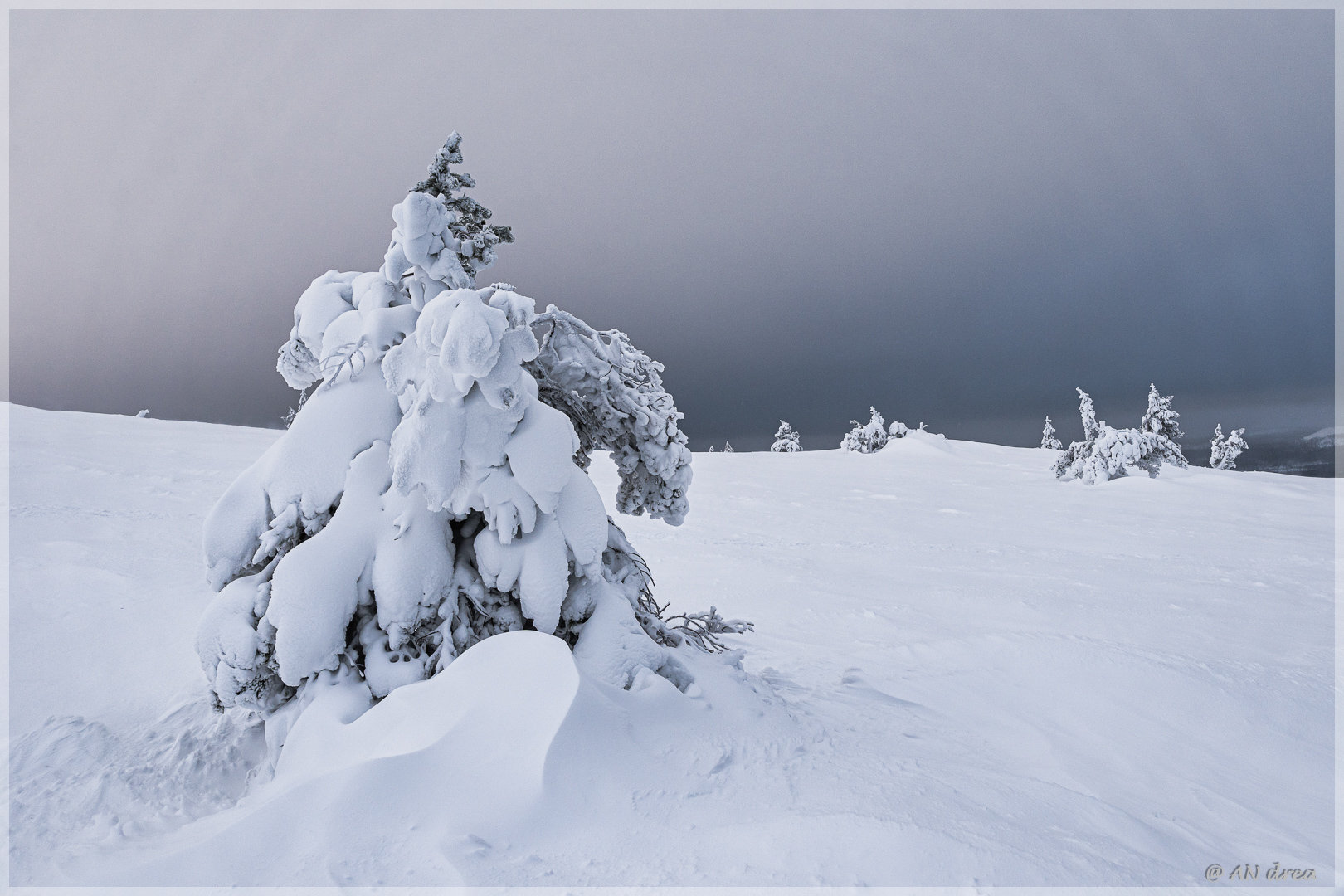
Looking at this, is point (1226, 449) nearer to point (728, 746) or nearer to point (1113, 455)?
point (1113, 455)

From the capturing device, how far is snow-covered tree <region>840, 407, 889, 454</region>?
34125mm

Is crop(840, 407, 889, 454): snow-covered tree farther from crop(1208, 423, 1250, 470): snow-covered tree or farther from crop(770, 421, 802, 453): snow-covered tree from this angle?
crop(1208, 423, 1250, 470): snow-covered tree

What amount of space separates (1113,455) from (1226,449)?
26.8 m

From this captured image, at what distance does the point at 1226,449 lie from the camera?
40.0 meters

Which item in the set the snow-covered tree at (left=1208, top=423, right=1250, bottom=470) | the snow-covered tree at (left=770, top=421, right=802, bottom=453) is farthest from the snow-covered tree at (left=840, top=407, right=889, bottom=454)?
the snow-covered tree at (left=1208, top=423, right=1250, bottom=470)

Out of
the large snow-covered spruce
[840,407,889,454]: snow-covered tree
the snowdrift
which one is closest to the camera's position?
the snowdrift

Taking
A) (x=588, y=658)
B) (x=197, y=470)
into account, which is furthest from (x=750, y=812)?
(x=197, y=470)

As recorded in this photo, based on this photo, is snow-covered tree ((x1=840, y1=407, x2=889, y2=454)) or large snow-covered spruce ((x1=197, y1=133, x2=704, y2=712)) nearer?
large snow-covered spruce ((x1=197, y1=133, x2=704, y2=712))

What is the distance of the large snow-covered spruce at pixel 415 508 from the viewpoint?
382cm

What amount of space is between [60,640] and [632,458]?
5.22m

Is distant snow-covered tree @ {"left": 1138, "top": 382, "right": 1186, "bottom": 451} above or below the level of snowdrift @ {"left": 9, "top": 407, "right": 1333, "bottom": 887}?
above

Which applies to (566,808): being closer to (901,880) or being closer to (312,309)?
(901,880)

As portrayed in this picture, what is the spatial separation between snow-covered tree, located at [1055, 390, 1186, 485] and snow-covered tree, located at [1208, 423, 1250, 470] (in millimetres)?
21448

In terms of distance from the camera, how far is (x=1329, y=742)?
4.93 meters
